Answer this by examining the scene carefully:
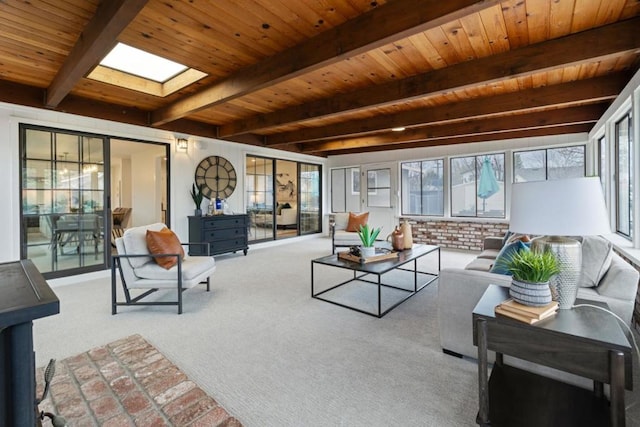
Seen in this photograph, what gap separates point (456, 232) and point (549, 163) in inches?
83.1

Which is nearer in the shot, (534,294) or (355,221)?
(534,294)

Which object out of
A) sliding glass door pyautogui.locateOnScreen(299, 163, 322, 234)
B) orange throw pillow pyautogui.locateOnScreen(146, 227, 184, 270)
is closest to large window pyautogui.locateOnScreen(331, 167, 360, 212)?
sliding glass door pyautogui.locateOnScreen(299, 163, 322, 234)

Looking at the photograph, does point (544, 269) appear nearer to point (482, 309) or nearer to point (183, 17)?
point (482, 309)

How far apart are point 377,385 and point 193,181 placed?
16.0 feet

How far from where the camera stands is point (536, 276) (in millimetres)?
1539

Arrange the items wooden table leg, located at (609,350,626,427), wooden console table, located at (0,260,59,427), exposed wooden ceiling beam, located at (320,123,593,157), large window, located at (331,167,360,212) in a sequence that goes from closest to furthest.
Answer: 1. wooden console table, located at (0,260,59,427)
2. wooden table leg, located at (609,350,626,427)
3. exposed wooden ceiling beam, located at (320,123,593,157)
4. large window, located at (331,167,360,212)

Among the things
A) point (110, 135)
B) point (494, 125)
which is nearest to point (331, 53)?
point (110, 135)

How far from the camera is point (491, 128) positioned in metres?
5.23

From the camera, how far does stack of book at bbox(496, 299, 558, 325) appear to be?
4.71 ft

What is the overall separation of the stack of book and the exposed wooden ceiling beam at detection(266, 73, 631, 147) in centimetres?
322

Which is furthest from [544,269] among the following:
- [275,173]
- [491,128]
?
[275,173]

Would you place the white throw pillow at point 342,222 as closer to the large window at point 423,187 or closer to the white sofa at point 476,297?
the large window at point 423,187

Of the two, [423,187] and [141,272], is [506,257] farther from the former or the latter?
[423,187]

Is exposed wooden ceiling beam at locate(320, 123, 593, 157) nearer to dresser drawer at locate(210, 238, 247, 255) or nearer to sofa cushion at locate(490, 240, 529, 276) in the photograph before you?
dresser drawer at locate(210, 238, 247, 255)
